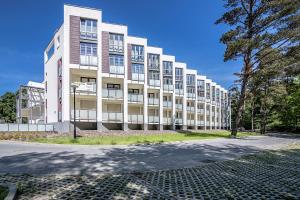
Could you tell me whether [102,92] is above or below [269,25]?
below

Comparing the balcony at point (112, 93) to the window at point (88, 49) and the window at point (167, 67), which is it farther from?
the window at point (167, 67)

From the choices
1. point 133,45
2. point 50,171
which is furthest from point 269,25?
point 50,171

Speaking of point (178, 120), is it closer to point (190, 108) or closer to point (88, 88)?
point (190, 108)

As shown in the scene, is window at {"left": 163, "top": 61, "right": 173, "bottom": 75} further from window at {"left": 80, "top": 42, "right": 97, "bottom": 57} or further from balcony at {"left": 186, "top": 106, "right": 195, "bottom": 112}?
window at {"left": 80, "top": 42, "right": 97, "bottom": 57}

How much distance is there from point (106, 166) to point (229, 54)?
20152mm

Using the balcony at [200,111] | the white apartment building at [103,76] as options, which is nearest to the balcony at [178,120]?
the white apartment building at [103,76]

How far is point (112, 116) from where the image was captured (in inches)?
1249

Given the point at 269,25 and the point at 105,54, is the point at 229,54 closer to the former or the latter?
the point at 269,25

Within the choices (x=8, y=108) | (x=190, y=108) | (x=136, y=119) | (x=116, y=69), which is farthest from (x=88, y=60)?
(x=8, y=108)

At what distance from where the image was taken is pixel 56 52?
31.7m

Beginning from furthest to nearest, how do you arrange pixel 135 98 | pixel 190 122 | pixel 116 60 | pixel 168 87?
pixel 190 122, pixel 168 87, pixel 135 98, pixel 116 60

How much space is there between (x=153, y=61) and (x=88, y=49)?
1276 centimetres

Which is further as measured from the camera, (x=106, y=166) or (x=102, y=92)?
(x=102, y=92)

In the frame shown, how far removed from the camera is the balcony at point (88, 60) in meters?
29.0
